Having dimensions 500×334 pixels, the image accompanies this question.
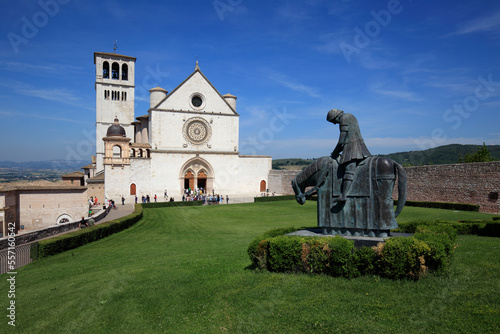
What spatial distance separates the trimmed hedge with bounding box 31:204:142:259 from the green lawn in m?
3.35

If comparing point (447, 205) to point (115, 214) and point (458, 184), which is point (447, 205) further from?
point (115, 214)

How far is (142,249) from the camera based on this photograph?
1347cm

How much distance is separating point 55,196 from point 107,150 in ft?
39.8

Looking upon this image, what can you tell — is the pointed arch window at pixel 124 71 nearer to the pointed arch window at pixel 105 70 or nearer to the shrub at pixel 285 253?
the pointed arch window at pixel 105 70

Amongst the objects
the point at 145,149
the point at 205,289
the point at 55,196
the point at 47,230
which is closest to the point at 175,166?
the point at 145,149

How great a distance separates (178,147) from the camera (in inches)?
1672

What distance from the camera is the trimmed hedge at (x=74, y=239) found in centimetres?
1311

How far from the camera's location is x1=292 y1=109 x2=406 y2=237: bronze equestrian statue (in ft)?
25.1

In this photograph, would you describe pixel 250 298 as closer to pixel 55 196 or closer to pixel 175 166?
pixel 55 196

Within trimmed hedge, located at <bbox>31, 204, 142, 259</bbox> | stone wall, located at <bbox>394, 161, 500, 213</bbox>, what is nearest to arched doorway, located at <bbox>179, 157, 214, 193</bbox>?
trimmed hedge, located at <bbox>31, 204, 142, 259</bbox>

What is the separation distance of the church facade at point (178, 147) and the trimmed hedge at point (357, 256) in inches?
1363

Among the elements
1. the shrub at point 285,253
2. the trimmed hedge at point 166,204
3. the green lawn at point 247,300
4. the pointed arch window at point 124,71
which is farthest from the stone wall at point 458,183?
the pointed arch window at point 124,71

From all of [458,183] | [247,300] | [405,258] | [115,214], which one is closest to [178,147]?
[115,214]

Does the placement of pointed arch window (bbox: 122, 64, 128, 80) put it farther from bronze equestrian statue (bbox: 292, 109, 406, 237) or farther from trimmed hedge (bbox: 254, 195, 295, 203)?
bronze equestrian statue (bbox: 292, 109, 406, 237)
